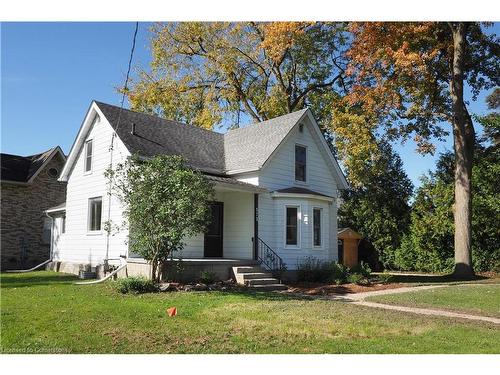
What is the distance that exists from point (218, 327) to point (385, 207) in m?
19.4

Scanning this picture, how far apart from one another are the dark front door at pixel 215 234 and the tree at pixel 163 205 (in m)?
4.67

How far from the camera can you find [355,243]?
26328mm

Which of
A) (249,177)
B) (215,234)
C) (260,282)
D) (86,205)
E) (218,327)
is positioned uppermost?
(249,177)

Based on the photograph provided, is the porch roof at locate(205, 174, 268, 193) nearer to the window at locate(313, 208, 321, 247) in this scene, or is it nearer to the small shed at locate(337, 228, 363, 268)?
the window at locate(313, 208, 321, 247)

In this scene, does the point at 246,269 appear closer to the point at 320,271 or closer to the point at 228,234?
the point at 228,234

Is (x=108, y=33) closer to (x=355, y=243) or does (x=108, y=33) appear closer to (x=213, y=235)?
(x=213, y=235)

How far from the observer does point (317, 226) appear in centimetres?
1877

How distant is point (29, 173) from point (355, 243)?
1783 cm

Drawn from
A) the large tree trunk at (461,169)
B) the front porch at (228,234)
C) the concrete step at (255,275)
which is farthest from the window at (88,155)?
the large tree trunk at (461,169)

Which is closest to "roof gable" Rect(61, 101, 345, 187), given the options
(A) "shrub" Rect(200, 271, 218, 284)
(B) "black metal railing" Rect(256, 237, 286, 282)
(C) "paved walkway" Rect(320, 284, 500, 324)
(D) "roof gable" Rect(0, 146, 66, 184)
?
(B) "black metal railing" Rect(256, 237, 286, 282)

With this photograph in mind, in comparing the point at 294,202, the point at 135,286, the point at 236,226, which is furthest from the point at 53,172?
the point at 135,286

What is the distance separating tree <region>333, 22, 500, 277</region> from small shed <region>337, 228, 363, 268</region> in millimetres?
4095

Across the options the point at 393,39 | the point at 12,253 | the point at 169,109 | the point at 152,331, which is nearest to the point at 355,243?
the point at 393,39

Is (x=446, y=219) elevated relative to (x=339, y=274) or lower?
elevated
